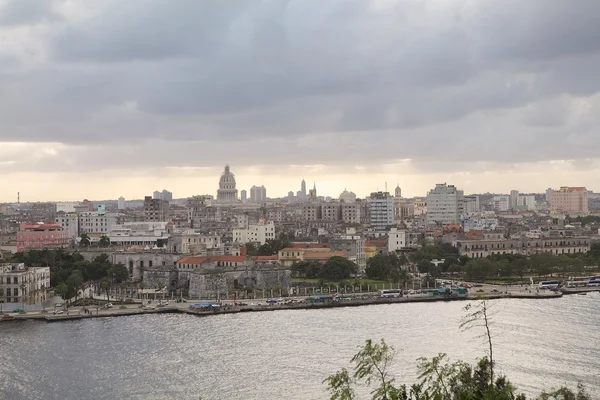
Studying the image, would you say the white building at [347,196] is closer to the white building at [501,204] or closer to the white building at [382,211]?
the white building at [382,211]

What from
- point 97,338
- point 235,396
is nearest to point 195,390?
point 235,396

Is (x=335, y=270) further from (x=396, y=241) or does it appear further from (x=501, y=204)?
(x=501, y=204)

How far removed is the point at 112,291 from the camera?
49781 mm

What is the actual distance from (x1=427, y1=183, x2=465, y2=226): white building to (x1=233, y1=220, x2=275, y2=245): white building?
3022cm

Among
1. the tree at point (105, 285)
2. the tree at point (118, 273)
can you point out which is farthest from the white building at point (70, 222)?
the tree at point (105, 285)

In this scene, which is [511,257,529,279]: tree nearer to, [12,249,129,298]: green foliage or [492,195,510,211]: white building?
[12,249,129,298]: green foliage

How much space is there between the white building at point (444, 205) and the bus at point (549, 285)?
167 ft

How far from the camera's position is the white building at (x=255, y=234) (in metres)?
76.6

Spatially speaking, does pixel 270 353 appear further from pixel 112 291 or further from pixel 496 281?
pixel 496 281

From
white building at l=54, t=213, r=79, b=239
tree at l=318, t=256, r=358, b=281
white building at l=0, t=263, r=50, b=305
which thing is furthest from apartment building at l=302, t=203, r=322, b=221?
white building at l=0, t=263, r=50, b=305

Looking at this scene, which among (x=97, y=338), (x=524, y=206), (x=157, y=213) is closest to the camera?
(x=97, y=338)

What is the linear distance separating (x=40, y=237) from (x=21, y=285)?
28.7 m

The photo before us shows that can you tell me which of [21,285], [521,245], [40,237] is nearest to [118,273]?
[21,285]

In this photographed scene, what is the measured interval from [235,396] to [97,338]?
1173 centimetres
